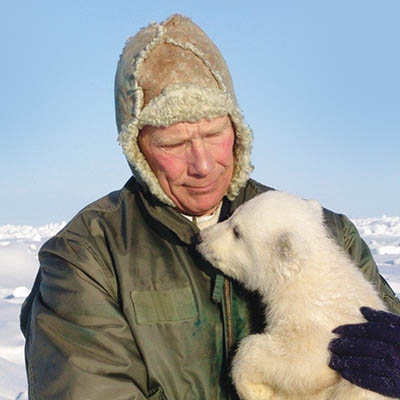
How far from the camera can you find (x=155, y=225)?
Result: 269 cm

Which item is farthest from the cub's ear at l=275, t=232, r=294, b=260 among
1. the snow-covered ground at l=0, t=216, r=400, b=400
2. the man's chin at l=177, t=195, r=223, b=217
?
the snow-covered ground at l=0, t=216, r=400, b=400

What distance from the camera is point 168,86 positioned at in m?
2.65

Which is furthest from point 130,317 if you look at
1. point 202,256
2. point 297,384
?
point 297,384

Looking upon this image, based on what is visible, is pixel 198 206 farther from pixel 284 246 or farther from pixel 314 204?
pixel 314 204

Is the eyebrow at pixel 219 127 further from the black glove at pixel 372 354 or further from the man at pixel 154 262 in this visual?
the black glove at pixel 372 354

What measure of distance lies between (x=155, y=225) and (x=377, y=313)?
1.08 meters

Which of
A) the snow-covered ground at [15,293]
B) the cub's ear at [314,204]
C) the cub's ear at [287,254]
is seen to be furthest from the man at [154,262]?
the snow-covered ground at [15,293]

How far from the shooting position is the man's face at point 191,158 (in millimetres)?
2682

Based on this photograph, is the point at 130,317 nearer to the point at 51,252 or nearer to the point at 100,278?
the point at 100,278

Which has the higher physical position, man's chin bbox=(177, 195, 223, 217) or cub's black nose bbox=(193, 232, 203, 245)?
man's chin bbox=(177, 195, 223, 217)

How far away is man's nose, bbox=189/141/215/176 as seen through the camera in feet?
8.77

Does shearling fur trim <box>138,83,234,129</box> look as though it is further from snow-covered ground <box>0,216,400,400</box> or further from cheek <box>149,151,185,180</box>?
snow-covered ground <box>0,216,400,400</box>

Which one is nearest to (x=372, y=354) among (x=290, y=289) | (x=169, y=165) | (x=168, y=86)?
(x=290, y=289)

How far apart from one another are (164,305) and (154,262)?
21 cm
